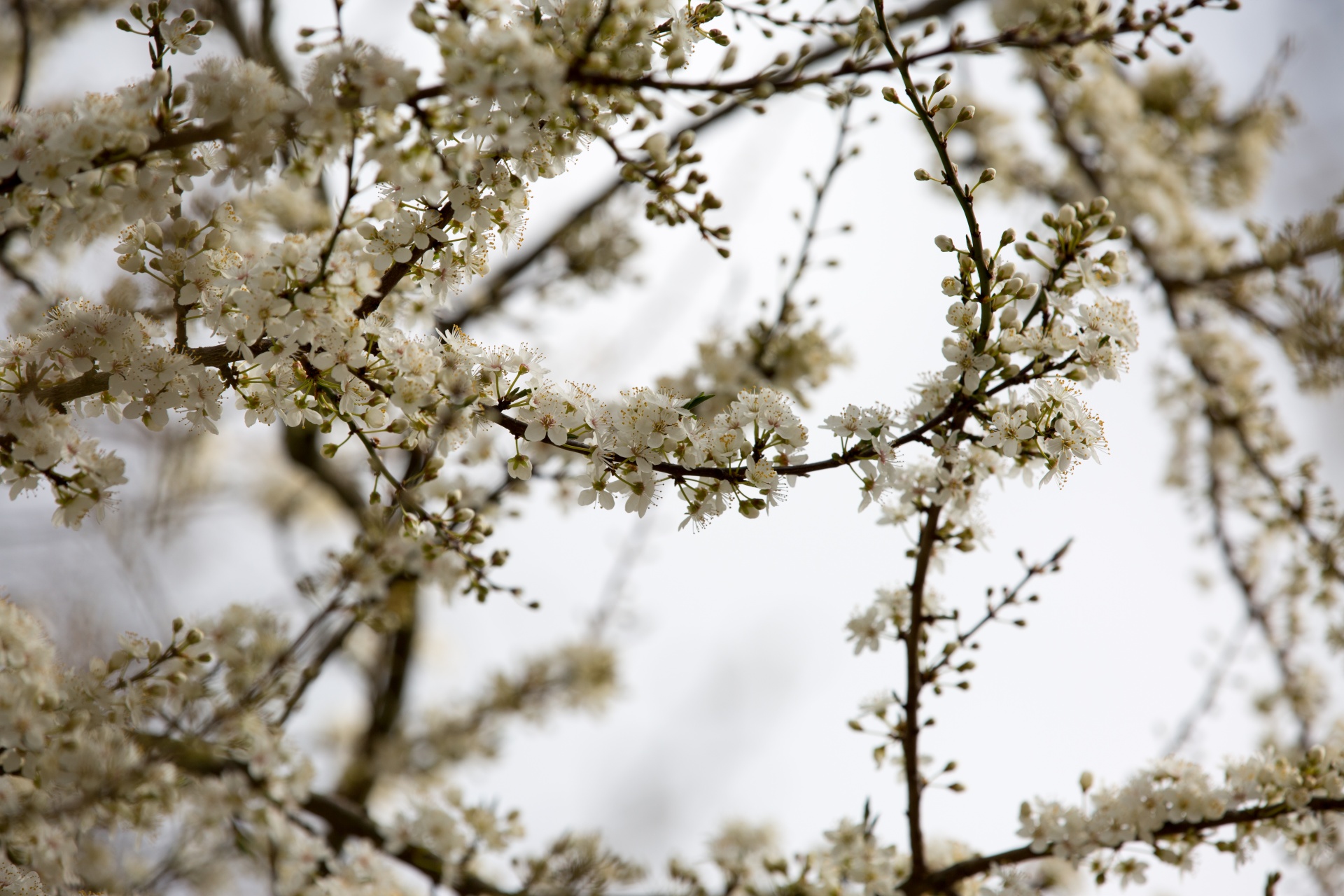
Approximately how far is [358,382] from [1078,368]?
113cm

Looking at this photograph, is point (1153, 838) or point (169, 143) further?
point (1153, 838)

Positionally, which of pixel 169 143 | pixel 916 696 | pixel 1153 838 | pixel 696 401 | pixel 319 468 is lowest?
pixel 1153 838

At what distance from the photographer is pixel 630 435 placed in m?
1.25

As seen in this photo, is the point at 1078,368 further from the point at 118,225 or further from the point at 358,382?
the point at 118,225

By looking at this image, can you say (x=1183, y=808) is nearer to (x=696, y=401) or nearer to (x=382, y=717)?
(x=696, y=401)

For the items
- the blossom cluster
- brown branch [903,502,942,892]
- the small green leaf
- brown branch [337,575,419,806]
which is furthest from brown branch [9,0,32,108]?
the blossom cluster

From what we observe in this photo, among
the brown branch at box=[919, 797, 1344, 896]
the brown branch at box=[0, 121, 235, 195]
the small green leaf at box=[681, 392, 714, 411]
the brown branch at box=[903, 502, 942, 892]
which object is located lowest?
the brown branch at box=[919, 797, 1344, 896]

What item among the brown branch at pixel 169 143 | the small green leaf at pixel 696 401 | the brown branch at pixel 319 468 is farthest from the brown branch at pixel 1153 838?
the brown branch at pixel 319 468

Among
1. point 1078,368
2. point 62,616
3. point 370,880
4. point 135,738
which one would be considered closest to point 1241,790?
point 1078,368

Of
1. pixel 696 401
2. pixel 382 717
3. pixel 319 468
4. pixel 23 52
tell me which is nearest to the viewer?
pixel 696 401

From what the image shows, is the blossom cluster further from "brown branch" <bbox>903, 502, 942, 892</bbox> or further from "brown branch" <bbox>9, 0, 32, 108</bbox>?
"brown branch" <bbox>9, 0, 32, 108</bbox>

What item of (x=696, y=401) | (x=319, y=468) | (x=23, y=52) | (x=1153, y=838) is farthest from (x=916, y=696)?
(x=319, y=468)

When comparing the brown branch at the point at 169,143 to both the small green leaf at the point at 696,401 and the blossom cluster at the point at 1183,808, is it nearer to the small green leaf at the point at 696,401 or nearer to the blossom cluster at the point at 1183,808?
the small green leaf at the point at 696,401

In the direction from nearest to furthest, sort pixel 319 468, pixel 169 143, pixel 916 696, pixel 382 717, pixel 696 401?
pixel 169 143
pixel 696 401
pixel 916 696
pixel 319 468
pixel 382 717
